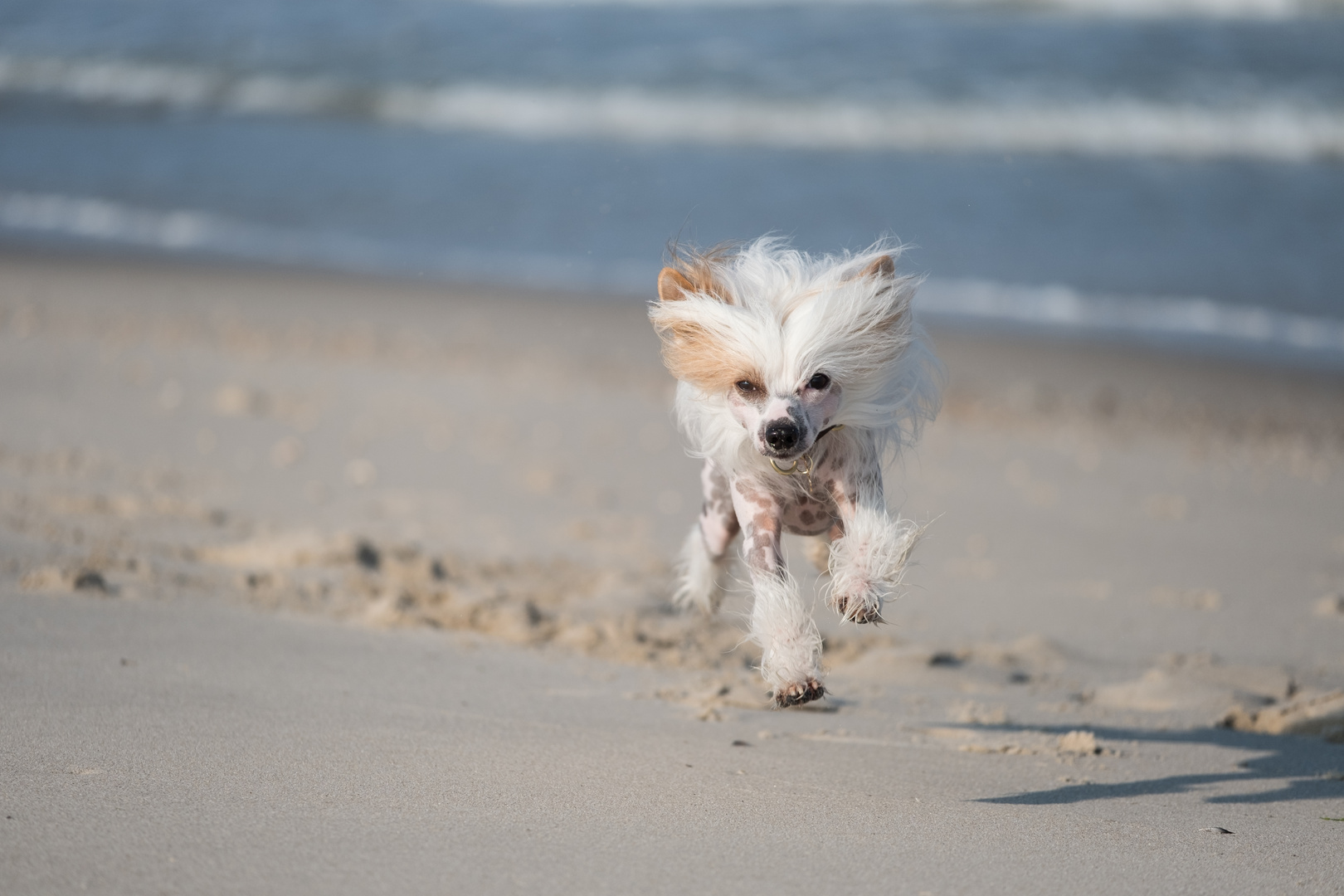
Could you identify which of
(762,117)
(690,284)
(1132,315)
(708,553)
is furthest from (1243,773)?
(762,117)

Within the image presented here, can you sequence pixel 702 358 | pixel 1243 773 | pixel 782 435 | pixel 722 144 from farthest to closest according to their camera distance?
pixel 722 144 < pixel 1243 773 < pixel 702 358 < pixel 782 435

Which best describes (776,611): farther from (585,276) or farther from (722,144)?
(722,144)

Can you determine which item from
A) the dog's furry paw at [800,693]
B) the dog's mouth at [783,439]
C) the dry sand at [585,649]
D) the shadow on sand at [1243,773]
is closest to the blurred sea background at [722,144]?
the dry sand at [585,649]

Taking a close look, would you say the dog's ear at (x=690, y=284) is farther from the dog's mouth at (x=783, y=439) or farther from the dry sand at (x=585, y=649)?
the dry sand at (x=585, y=649)

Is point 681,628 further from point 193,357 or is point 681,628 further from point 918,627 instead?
point 193,357

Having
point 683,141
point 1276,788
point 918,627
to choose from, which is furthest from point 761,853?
point 683,141

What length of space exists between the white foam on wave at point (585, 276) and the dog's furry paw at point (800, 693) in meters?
7.68

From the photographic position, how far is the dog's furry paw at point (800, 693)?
331 cm

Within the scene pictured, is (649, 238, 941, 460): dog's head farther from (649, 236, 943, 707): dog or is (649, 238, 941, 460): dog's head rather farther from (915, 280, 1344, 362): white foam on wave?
(915, 280, 1344, 362): white foam on wave

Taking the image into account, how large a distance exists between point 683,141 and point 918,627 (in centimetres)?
1384

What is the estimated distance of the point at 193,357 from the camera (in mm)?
8883

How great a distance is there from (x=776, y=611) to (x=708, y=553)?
0.86 meters

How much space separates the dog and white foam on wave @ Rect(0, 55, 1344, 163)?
1433cm

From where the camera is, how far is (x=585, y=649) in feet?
15.3
